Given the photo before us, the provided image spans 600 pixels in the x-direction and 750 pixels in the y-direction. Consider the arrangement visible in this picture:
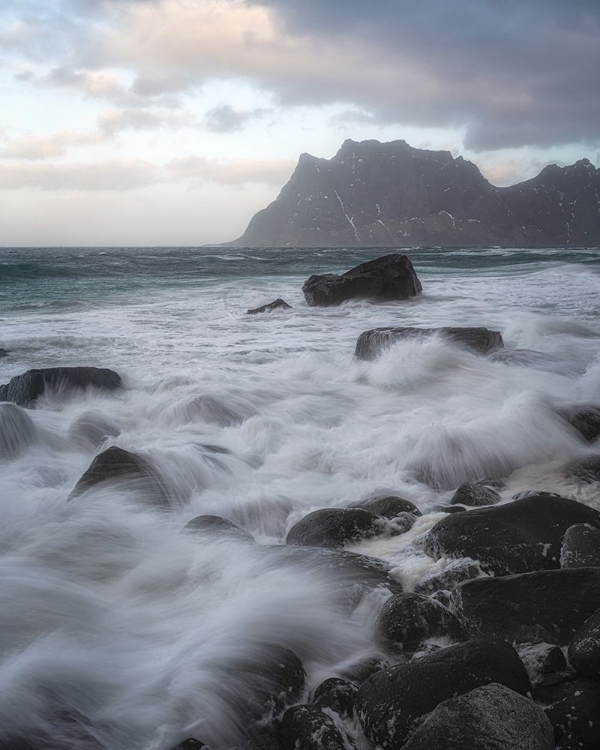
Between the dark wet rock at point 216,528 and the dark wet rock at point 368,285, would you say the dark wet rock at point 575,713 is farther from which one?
the dark wet rock at point 368,285

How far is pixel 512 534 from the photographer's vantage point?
2.79m

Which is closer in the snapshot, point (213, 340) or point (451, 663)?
point (451, 663)

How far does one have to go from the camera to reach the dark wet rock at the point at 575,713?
1.60m

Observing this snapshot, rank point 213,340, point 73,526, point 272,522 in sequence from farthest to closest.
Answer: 1. point 213,340
2. point 272,522
3. point 73,526

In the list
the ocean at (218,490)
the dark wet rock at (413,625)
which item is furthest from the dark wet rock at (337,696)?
the dark wet rock at (413,625)

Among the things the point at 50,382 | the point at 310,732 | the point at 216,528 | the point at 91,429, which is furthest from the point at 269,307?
the point at 310,732

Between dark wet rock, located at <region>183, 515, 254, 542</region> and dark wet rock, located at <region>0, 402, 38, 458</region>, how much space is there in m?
2.15

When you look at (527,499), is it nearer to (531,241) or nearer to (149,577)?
(149,577)

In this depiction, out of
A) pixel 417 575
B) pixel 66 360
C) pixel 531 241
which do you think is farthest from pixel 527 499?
pixel 531 241

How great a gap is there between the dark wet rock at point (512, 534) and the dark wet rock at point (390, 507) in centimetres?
40

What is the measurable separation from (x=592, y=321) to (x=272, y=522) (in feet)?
30.1

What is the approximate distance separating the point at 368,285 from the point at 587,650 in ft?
43.2

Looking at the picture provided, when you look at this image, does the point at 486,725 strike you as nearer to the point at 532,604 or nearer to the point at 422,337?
the point at 532,604

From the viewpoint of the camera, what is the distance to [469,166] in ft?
596
